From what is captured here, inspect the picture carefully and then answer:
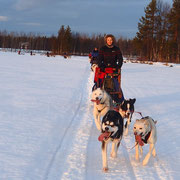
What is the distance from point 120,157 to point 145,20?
53.0 meters

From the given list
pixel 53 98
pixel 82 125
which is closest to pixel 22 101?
pixel 53 98

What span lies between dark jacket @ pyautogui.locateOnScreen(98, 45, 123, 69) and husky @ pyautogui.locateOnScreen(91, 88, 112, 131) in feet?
3.67

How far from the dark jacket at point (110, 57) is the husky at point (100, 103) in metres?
1.12

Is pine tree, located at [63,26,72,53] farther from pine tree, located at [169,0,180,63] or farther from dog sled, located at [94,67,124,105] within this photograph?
dog sled, located at [94,67,124,105]

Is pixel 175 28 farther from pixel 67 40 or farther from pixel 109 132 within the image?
pixel 109 132

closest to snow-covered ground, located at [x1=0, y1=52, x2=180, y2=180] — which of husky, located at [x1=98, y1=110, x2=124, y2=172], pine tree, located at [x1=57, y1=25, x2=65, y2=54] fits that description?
husky, located at [x1=98, y1=110, x2=124, y2=172]

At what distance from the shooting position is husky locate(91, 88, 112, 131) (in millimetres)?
5262

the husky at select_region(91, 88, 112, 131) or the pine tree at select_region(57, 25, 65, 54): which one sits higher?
the pine tree at select_region(57, 25, 65, 54)

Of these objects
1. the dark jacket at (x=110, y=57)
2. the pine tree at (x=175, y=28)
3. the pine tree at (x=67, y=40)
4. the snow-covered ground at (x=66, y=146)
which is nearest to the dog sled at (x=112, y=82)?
the dark jacket at (x=110, y=57)

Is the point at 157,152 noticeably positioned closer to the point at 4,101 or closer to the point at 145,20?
the point at 4,101

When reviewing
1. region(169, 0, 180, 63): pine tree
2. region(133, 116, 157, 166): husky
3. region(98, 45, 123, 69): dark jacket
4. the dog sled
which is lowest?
region(133, 116, 157, 166): husky

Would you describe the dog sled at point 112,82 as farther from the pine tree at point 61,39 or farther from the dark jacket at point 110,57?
the pine tree at point 61,39

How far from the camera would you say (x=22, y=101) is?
821cm

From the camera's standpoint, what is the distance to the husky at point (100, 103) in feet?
17.3
